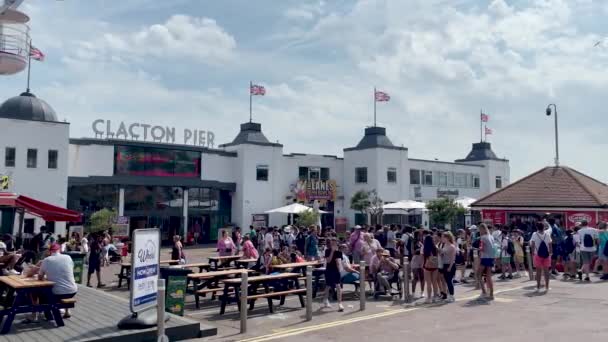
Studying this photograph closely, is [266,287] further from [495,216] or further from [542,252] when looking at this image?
[495,216]

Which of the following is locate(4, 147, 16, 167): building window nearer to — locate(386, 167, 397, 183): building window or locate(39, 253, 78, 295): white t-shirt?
locate(39, 253, 78, 295): white t-shirt

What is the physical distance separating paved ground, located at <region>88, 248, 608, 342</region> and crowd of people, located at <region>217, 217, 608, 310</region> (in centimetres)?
62

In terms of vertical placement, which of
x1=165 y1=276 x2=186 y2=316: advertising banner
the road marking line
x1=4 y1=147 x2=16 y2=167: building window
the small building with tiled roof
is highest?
x1=4 y1=147 x2=16 y2=167: building window

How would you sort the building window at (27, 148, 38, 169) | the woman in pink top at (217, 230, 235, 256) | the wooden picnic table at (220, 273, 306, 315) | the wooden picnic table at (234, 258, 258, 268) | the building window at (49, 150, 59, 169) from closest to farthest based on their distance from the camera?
the wooden picnic table at (220, 273, 306, 315), the wooden picnic table at (234, 258, 258, 268), the woman in pink top at (217, 230, 235, 256), the building window at (27, 148, 38, 169), the building window at (49, 150, 59, 169)

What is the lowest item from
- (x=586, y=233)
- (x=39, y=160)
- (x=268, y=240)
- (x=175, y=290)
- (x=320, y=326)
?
(x=320, y=326)

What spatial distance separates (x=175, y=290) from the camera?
36.0 ft

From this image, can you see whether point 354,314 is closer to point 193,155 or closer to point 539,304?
point 539,304

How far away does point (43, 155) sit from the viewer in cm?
3100

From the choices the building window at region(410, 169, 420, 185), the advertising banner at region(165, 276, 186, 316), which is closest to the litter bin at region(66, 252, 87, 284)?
the advertising banner at region(165, 276, 186, 316)

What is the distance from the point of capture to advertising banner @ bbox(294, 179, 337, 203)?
42844mm

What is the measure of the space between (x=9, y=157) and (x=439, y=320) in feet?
89.6

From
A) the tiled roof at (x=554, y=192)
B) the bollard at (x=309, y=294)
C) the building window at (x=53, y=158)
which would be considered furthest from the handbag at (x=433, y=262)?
the building window at (x=53, y=158)

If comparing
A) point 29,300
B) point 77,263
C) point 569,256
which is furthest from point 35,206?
point 569,256

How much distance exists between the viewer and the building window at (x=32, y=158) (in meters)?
30.6
